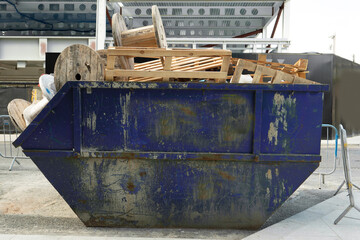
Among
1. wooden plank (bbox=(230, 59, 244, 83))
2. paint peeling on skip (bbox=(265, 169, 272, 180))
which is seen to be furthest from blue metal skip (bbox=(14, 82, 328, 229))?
wooden plank (bbox=(230, 59, 244, 83))

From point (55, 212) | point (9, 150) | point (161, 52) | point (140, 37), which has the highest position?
point (140, 37)

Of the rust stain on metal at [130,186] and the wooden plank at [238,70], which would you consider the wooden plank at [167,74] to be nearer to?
the wooden plank at [238,70]

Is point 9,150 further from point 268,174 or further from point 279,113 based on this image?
point 279,113

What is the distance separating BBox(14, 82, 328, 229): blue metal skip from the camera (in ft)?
10.9

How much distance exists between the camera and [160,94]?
3.32 metres

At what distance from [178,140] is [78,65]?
1.41 meters

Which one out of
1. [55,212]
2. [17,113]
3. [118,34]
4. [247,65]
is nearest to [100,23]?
[17,113]

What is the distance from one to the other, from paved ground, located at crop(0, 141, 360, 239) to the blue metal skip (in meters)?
0.40

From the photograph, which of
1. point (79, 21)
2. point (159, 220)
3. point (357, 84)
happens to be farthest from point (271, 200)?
point (79, 21)

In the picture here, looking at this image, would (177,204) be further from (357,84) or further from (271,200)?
(357,84)

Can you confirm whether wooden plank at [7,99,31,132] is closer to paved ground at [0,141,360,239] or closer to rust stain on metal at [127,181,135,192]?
paved ground at [0,141,360,239]

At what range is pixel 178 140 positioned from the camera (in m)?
3.37

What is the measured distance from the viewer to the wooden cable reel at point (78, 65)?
338 centimetres

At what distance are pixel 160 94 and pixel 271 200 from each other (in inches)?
69.2
